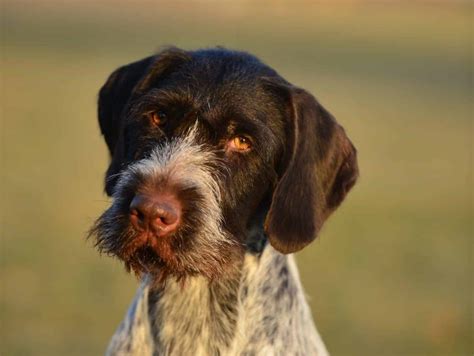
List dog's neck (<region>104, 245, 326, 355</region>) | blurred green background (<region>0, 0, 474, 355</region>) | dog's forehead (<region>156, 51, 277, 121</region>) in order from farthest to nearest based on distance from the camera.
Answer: blurred green background (<region>0, 0, 474, 355</region>), dog's neck (<region>104, 245, 326, 355</region>), dog's forehead (<region>156, 51, 277, 121</region>)

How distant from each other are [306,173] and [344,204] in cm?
1124

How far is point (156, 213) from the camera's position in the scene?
4152 mm

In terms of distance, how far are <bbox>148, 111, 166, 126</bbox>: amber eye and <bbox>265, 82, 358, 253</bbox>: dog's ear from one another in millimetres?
528

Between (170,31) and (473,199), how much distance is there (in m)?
26.2

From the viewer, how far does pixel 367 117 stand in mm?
25859

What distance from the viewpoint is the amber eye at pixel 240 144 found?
4621 mm

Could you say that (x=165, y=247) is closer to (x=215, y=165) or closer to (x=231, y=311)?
(x=215, y=165)

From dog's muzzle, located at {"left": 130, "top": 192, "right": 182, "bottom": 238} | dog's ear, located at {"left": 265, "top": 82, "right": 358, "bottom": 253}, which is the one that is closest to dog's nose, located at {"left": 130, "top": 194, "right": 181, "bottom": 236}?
dog's muzzle, located at {"left": 130, "top": 192, "right": 182, "bottom": 238}

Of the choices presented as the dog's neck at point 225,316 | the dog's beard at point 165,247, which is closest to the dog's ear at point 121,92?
the dog's beard at point 165,247

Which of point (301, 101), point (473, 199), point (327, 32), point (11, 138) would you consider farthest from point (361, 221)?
point (327, 32)

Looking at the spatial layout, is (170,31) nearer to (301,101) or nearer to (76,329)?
(76,329)

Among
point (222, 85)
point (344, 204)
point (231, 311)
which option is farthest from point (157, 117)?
point (344, 204)

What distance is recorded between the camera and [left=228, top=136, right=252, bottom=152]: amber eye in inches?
182

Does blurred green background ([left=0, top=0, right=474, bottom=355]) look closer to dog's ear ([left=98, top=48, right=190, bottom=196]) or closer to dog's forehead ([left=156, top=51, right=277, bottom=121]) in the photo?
dog's ear ([left=98, top=48, right=190, bottom=196])
